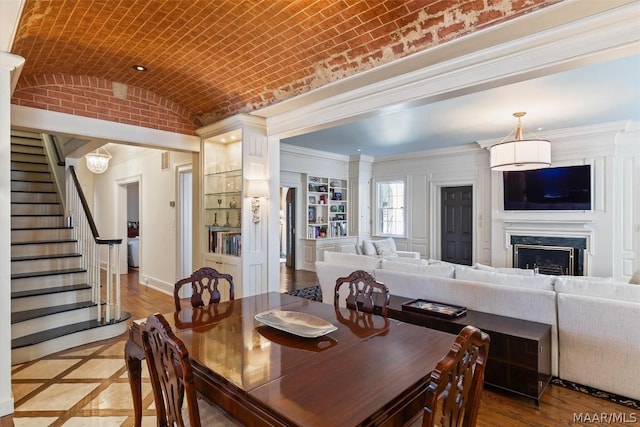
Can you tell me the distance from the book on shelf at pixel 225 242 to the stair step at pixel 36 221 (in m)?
2.33

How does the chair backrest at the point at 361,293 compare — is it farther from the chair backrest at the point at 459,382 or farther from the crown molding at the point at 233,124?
the crown molding at the point at 233,124

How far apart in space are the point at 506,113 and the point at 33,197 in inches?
280

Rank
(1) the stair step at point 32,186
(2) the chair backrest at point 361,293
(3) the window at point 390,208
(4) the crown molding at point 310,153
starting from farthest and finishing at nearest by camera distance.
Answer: (3) the window at point 390,208, (4) the crown molding at point 310,153, (1) the stair step at point 32,186, (2) the chair backrest at point 361,293

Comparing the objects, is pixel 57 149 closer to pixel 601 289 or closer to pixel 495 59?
pixel 495 59

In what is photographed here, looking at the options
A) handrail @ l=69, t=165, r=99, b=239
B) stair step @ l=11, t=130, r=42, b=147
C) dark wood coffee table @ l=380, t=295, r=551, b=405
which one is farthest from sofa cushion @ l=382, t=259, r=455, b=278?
stair step @ l=11, t=130, r=42, b=147

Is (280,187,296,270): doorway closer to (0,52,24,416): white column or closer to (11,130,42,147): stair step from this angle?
(11,130,42,147): stair step

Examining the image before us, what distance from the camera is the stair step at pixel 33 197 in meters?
5.05

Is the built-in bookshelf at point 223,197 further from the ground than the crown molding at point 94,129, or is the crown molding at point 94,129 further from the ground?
the crown molding at point 94,129

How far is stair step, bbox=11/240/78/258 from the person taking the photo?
4295 mm

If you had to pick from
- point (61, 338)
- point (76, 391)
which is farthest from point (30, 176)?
point (76, 391)

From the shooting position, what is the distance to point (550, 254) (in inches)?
245

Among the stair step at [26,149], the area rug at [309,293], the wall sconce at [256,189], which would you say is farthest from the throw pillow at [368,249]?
the stair step at [26,149]

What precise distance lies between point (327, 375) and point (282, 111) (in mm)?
3179

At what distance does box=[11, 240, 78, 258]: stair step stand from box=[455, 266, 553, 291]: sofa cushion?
4.92 metres
